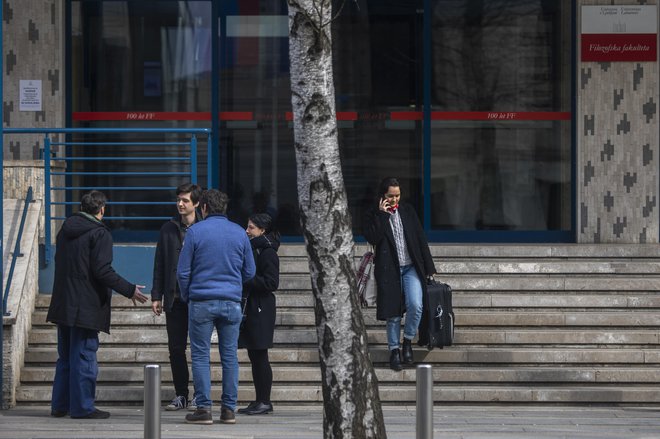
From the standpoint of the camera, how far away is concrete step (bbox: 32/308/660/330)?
11586mm

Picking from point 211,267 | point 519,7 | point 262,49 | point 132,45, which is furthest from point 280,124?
point 211,267

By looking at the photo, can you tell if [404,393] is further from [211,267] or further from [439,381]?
[211,267]

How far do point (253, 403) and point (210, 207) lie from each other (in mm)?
1605

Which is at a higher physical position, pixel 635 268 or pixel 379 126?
pixel 379 126

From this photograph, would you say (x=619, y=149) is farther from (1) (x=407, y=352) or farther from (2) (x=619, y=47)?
(1) (x=407, y=352)

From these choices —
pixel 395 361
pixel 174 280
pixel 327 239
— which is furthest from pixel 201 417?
pixel 327 239

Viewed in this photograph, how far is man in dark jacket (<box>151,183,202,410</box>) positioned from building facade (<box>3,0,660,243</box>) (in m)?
4.45

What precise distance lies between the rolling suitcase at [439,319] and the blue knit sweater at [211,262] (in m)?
1.93

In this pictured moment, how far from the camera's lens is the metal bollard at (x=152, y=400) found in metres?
6.59

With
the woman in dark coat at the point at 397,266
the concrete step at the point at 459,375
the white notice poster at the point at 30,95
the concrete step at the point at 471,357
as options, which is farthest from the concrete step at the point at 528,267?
the white notice poster at the point at 30,95

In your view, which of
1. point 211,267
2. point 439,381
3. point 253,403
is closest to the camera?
point 211,267

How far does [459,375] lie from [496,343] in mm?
670

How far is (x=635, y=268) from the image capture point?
12.6 m

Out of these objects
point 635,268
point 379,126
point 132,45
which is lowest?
point 635,268
